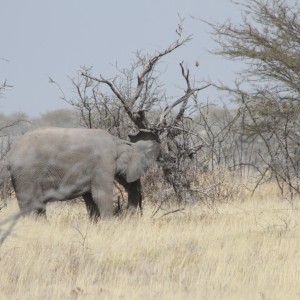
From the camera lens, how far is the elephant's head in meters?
11.1

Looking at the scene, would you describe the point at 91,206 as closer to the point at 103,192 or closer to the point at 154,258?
the point at 103,192

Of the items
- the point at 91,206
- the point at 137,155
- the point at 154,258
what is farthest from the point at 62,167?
the point at 154,258

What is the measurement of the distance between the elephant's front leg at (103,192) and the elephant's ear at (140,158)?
1.41 feet

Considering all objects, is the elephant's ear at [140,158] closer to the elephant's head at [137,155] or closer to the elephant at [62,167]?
the elephant's head at [137,155]

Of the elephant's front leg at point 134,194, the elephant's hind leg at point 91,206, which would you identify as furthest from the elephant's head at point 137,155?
the elephant's hind leg at point 91,206

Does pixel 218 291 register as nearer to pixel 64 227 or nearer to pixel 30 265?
pixel 30 265

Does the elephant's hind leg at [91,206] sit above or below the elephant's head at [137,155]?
below

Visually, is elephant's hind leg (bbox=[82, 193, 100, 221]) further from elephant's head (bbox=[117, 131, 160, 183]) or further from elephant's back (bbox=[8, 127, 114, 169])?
elephant's back (bbox=[8, 127, 114, 169])

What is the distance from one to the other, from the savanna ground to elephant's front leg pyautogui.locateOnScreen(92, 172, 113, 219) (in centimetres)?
22

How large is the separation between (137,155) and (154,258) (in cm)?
305

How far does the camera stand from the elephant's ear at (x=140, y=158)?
11.2 metres

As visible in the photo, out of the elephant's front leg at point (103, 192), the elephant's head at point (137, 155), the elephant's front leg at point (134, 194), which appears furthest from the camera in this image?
the elephant's front leg at point (134, 194)

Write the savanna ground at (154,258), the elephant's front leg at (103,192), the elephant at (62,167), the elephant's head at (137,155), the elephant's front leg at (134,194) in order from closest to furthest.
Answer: the savanna ground at (154,258) < the elephant at (62,167) < the elephant's front leg at (103,192) < the elephant's head at (137,155) < the elephant's front leg at (134,194)

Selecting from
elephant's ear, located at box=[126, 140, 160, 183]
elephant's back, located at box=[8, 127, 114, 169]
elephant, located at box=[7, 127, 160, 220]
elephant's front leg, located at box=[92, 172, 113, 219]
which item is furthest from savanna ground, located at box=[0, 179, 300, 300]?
elephant's back, located at box=[8, 127, 114, 169]
